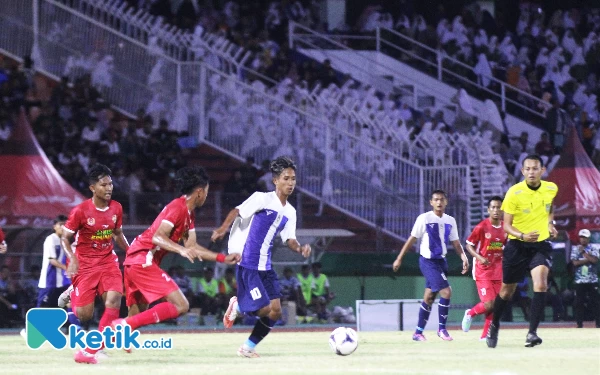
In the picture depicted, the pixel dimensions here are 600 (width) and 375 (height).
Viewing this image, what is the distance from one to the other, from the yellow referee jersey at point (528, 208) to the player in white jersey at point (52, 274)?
830cm

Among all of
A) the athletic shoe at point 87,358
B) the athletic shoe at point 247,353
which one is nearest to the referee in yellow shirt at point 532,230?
the athletic shoe at point 247,353

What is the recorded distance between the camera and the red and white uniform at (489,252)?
19562mm

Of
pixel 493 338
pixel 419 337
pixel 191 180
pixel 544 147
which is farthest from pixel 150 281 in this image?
pixel 544 147

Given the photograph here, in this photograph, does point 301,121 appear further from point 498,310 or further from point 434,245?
point 498,310

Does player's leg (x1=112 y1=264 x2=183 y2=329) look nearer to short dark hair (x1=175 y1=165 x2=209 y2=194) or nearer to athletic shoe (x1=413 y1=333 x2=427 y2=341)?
short dark hair (x1=175 y1=165 x2=209 y2=194)

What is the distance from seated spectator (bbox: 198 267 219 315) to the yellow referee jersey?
35.9ft

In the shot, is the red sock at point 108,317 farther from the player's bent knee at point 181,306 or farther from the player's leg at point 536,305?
the player's leg at point 536,305

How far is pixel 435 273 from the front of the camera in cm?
1914

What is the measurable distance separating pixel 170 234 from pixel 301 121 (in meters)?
16.0

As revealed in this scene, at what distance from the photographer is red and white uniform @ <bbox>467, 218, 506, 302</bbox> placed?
1956 cm

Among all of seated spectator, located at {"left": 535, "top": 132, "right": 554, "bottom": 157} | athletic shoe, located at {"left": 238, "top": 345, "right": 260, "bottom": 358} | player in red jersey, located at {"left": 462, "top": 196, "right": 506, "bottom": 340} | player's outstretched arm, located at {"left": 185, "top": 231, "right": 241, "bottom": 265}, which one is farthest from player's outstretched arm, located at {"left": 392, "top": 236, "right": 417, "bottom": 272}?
seated spectator, located at {"left": 535, "top": 132, "right": 554, "bottom": 157}

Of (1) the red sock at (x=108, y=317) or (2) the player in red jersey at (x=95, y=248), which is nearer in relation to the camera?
(1) the red sock at (x=108, y=317)

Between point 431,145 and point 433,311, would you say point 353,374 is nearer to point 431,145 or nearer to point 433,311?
point 433,311

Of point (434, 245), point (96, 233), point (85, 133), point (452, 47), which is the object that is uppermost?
point (452, 47)
